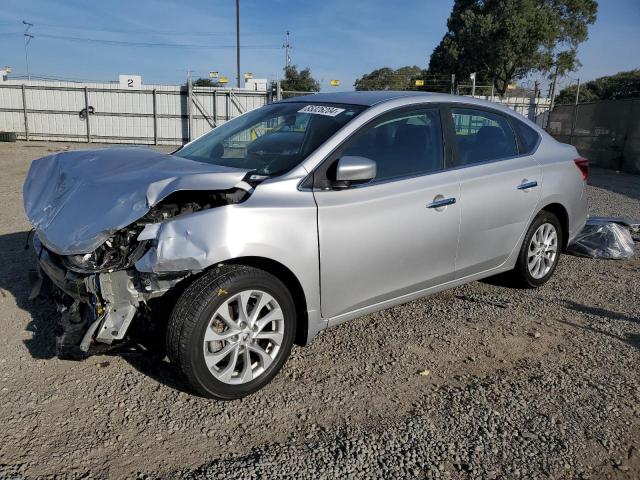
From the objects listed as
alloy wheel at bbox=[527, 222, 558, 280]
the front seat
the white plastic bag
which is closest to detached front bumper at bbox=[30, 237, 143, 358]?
the front seat

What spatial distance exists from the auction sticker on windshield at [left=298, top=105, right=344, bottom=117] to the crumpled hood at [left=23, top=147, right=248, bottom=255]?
85cm

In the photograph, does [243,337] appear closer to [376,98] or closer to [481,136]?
[376,98]

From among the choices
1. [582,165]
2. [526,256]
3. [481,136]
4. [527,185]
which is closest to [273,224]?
[481,136]

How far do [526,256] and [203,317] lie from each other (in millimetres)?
2979

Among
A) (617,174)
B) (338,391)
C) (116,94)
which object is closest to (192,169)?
(338,391)

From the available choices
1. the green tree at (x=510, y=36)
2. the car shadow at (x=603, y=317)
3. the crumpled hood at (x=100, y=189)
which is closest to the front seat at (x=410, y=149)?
the crumpled hood at (x=100, y=189)

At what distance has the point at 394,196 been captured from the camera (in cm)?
338

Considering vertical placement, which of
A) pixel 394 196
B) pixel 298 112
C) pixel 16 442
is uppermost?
pixel 298 112

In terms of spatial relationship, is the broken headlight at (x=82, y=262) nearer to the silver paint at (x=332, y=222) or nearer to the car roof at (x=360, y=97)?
the silver paint at (x=332, y=222)

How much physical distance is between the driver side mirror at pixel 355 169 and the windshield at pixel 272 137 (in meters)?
0.28

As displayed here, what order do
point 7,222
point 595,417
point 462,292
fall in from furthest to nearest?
point 7,222
point 462,292
point 595,417

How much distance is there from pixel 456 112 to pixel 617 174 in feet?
40.7

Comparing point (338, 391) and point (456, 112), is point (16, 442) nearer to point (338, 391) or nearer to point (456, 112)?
point (338, 391)

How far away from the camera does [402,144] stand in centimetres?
362
